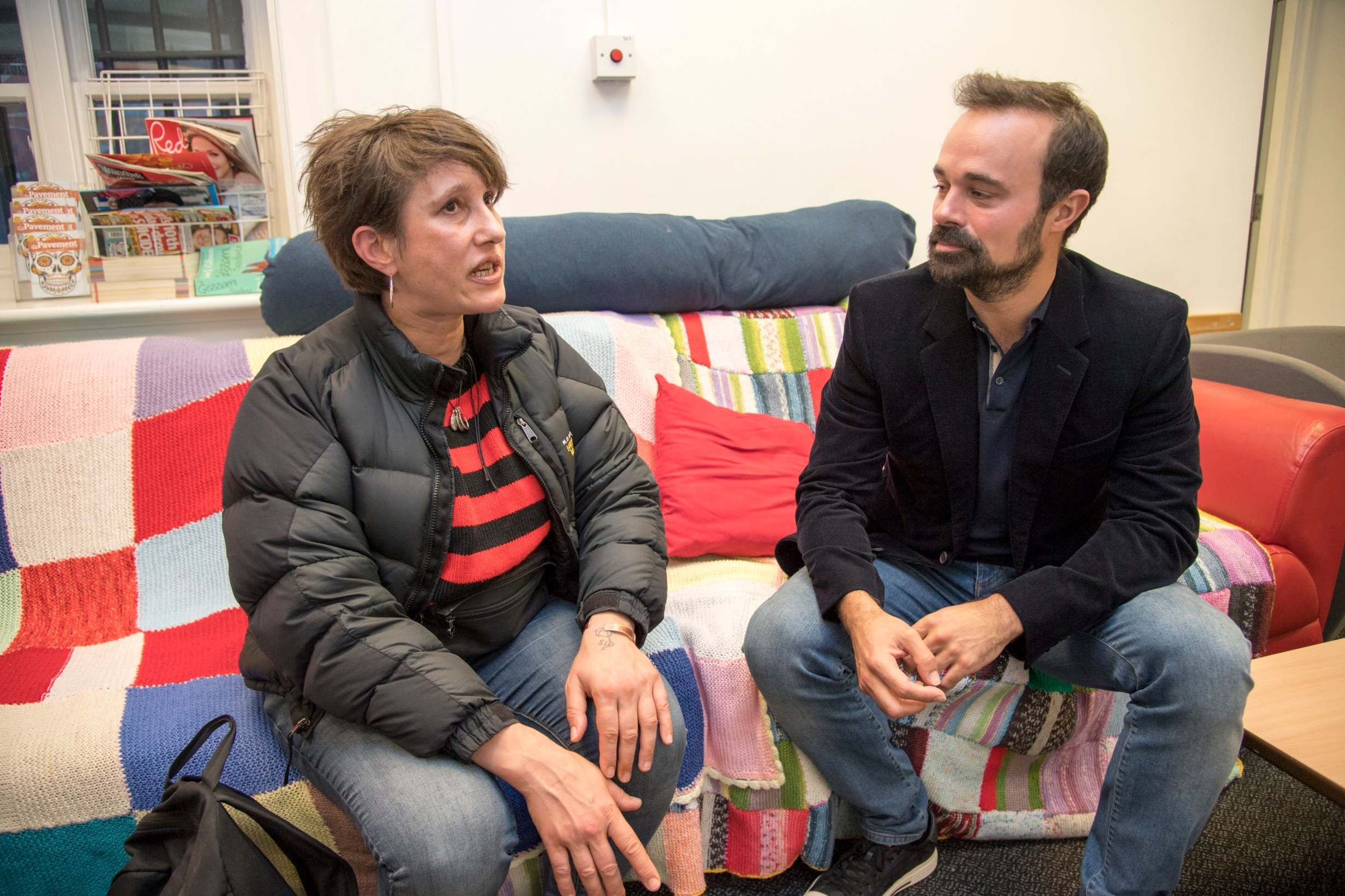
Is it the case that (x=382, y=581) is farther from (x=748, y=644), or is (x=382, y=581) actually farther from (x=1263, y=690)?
(x=1263, y=690)

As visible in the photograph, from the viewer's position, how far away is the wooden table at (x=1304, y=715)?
3.90 ft

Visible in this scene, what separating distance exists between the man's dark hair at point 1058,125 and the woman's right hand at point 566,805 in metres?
1.04

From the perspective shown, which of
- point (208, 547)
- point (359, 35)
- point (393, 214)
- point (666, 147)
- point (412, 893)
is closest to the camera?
point (412, 893)

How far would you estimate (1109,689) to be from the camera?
1400 millimetres

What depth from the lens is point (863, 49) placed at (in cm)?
251

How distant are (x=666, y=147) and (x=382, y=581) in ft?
5.15

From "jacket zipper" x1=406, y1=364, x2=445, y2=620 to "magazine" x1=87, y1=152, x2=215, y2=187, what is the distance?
1.34 metres

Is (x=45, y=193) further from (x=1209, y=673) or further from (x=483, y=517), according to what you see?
(x=1209, y=673)

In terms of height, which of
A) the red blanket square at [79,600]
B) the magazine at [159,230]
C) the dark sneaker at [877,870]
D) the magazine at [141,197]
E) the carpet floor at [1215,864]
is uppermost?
the magazine at [141,197]

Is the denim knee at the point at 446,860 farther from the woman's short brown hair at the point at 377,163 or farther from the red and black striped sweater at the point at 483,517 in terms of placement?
the woman's short brown hair at the point at 377,163

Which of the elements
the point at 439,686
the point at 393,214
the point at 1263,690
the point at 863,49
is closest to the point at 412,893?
the point at 439,686

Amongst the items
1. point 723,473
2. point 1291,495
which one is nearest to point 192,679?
point 723,473

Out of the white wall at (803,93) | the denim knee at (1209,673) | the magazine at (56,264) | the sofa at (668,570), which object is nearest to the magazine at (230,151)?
the white wall at (803,93)

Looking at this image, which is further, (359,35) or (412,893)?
(359,35)
